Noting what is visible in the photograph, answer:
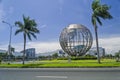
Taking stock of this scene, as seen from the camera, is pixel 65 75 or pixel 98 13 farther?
pixel 98 13

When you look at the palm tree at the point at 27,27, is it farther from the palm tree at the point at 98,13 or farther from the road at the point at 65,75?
the road at the point at 65,75

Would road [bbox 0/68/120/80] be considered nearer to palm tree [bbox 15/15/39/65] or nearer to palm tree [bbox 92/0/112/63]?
palm tree [bbox 92/0/112/63]

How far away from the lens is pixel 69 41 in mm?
61562

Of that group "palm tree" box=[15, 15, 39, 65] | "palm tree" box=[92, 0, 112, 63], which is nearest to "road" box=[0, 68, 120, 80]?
"palm tree" box=[92, 0, 112, 63]

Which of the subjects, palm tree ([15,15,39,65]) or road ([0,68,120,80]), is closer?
road ([0,68,120,80])

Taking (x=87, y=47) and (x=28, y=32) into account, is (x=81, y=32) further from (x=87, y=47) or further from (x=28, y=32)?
(x=28, y=32)

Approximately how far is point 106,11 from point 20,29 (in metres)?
18.3

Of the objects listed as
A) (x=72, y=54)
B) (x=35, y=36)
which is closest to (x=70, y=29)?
(x=72, y=54)

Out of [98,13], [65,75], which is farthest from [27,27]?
[65,75]

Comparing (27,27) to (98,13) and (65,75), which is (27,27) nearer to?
(98,13)

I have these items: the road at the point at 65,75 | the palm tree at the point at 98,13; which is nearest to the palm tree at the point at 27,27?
the palm tree at the point at 98,13

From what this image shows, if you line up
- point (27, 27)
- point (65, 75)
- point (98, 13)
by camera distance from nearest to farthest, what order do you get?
point (65, 75) → point (98, 13) → point (27, 27)

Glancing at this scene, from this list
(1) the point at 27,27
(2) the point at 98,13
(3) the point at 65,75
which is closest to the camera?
(3) the point at 65,75

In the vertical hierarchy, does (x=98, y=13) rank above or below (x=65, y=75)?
above
